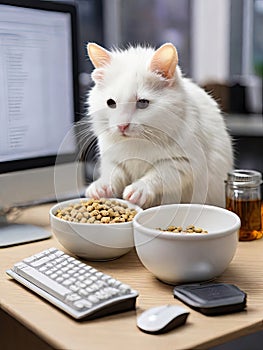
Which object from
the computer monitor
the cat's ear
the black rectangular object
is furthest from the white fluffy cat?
the black rectangular object

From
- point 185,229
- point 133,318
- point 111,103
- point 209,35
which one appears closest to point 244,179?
point 185,229

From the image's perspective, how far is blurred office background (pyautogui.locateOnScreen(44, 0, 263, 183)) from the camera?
2.91 metres

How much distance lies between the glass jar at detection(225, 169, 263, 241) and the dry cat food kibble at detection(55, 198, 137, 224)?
9.0 inches

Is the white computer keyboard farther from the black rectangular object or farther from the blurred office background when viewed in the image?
the blurred office background

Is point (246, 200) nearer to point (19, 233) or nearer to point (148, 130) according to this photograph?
point (148, 130)

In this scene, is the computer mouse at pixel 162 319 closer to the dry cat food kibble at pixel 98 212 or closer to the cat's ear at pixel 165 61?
the dry cat food kibble at pixel 98 212

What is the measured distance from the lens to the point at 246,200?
1130mm

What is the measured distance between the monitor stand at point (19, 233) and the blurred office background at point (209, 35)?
157 cm

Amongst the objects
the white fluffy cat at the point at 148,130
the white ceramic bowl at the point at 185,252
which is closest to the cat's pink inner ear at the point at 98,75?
the white fluffy cat at the point at 148,130

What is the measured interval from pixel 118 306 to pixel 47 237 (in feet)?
1.33

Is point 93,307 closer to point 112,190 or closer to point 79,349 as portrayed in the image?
point 79,349

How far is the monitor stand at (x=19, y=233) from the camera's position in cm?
113

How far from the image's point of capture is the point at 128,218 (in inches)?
39.4

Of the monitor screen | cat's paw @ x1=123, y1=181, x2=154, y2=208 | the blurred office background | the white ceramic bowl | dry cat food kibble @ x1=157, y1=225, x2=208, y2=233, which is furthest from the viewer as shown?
the blurred office background
